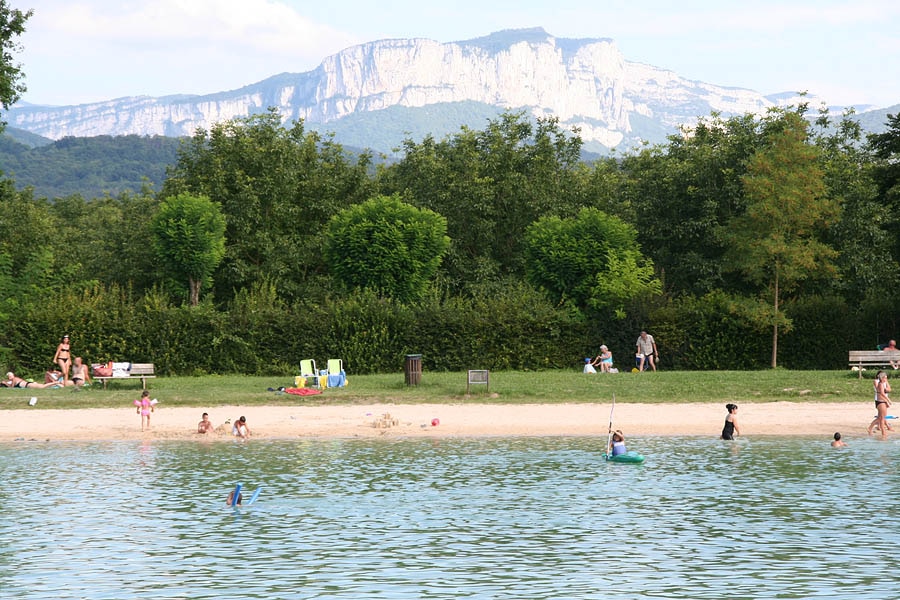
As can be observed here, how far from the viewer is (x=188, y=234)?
48.0m

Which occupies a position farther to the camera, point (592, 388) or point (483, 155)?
point (483, 155)

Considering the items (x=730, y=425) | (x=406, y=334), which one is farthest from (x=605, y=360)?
(x=730, y=425)

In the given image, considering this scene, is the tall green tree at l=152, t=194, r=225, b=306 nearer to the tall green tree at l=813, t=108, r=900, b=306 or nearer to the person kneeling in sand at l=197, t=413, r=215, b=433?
the person kneeling in sand at l=197, t=413, r=215, b=433

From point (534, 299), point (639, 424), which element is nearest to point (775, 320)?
point (534, 299)

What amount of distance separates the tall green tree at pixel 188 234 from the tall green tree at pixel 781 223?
21832 millimetres

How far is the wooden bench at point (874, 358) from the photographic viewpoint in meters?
36.2

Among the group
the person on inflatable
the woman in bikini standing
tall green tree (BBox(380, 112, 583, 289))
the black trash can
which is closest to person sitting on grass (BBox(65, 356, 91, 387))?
the woman in bikini standing

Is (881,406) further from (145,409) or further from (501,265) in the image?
(501,265)

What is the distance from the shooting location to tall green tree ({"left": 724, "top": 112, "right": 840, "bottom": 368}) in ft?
139

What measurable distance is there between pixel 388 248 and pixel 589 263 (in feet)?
27.2

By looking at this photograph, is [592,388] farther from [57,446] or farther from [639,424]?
[57,446]

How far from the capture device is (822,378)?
35.9 meters

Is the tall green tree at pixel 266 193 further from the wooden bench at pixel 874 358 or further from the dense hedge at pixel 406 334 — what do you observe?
the wooden bench at pixel 874 358

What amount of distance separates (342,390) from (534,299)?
11.7 metres
